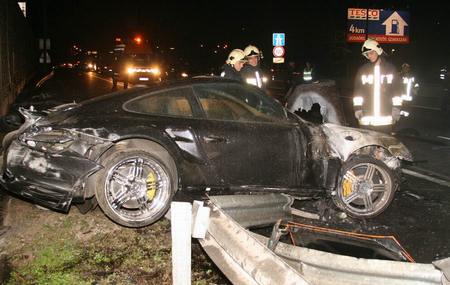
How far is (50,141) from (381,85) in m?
4.49

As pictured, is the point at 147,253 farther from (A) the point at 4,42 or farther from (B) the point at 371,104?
(A) the point at 4,42

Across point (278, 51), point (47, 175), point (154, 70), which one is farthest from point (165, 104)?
point (278, 51)

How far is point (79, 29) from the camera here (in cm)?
8131

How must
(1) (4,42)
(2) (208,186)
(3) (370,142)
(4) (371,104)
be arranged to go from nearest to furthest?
(2) (208,186) → (3) (370,142) → (4) (371,104) → (1) (4,42)

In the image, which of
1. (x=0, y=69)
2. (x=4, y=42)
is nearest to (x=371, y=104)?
(x=0, y=69)

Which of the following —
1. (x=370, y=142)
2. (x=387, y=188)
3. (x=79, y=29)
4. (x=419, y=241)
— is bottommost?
(x=419, y=241)

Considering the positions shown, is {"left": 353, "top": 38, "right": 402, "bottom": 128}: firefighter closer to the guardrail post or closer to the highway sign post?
the guardrail post

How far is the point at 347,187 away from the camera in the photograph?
5.75m

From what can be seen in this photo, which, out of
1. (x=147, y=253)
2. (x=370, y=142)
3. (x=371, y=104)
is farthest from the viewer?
(x=371, y=104)

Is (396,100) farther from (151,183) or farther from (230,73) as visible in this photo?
(151,183)

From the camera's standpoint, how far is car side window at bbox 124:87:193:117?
17.2 feet

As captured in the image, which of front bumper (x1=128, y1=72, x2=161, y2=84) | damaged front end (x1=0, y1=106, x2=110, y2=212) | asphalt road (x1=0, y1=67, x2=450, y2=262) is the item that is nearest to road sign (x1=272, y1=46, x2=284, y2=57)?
front bumper (x1=128, y1=72, x2=161, y2=84)

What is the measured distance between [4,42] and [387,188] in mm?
14122

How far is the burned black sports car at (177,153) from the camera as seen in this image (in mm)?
4949
